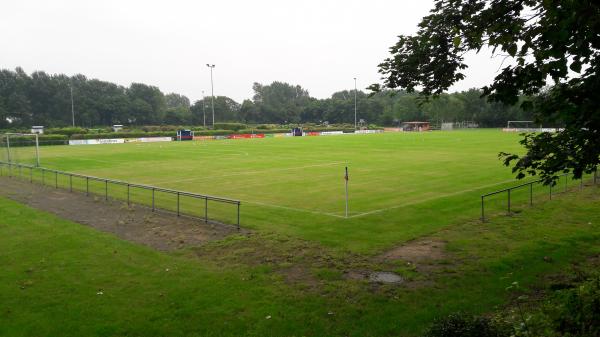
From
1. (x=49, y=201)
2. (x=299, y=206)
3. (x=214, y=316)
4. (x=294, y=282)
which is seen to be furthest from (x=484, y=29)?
(x=49, y=201)

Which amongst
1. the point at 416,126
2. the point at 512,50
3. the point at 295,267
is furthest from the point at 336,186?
the point at 416,126

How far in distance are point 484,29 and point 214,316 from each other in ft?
27.4

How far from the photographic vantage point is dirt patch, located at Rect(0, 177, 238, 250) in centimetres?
1669

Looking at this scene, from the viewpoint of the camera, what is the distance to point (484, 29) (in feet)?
33.3

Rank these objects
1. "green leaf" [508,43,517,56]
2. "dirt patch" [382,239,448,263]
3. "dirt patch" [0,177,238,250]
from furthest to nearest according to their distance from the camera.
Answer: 1. "dirt patch" [0,177,238,250]
2. "dirt patch" [382,239,448,263]
3. "green leaf" [508,43,517,56]

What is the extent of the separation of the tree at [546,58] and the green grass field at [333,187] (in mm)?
6402

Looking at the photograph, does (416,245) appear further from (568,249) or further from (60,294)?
(60,294)

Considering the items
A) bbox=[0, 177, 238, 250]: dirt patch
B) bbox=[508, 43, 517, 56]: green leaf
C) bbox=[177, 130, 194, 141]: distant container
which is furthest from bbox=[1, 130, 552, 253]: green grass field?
bbox=[177, 130, 194, 141]: distant container

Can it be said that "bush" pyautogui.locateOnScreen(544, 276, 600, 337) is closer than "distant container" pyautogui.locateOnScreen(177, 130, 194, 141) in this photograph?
Yes

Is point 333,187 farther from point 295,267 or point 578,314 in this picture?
point 578,314

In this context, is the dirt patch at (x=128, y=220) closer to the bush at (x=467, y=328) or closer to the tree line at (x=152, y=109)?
the bush at (x=467, y=328)

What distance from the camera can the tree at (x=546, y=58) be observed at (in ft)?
23.1

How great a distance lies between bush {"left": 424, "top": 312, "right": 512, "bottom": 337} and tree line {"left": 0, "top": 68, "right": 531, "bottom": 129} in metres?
114

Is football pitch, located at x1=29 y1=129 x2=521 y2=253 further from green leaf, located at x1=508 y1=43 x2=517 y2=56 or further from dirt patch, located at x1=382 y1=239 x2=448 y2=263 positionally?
green leaf, located at x1=508 y1=43 x2=517 y2=56
